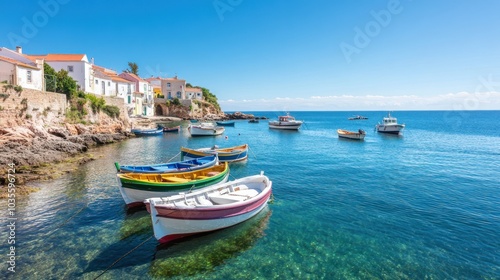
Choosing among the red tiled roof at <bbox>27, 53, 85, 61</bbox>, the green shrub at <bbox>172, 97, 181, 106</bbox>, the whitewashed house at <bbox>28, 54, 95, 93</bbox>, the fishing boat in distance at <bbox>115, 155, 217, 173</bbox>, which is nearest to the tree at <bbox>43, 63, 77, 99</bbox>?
the whitewashed house at <bbox>28, 54, 95, 93</bbox>

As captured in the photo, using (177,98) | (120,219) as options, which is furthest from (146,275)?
(177,98)

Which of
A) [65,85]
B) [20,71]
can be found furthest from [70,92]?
[20,71]

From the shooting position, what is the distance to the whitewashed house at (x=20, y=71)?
25547mm

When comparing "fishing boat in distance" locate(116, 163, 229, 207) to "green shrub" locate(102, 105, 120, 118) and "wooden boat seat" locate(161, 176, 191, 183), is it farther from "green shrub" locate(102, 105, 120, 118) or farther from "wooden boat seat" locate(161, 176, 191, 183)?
"green shrub" locate(102, 105, 120, 118)

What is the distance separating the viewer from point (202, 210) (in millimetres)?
9711

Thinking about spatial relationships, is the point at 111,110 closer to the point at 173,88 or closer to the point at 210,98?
the point at 173,88

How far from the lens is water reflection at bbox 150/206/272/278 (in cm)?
834

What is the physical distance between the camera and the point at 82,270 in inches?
319

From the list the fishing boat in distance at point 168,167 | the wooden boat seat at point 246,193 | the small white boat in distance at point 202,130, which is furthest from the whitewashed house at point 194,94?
the wooden boat seat at point 246,193

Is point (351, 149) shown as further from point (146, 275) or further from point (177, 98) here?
point (177, 98)

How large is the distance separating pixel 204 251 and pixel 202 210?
143 centimetres

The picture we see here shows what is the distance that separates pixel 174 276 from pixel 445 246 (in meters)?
10.0

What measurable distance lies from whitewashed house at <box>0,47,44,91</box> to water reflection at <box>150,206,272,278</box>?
27507 mm

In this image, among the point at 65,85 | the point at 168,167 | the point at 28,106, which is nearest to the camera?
the point at 168,167
